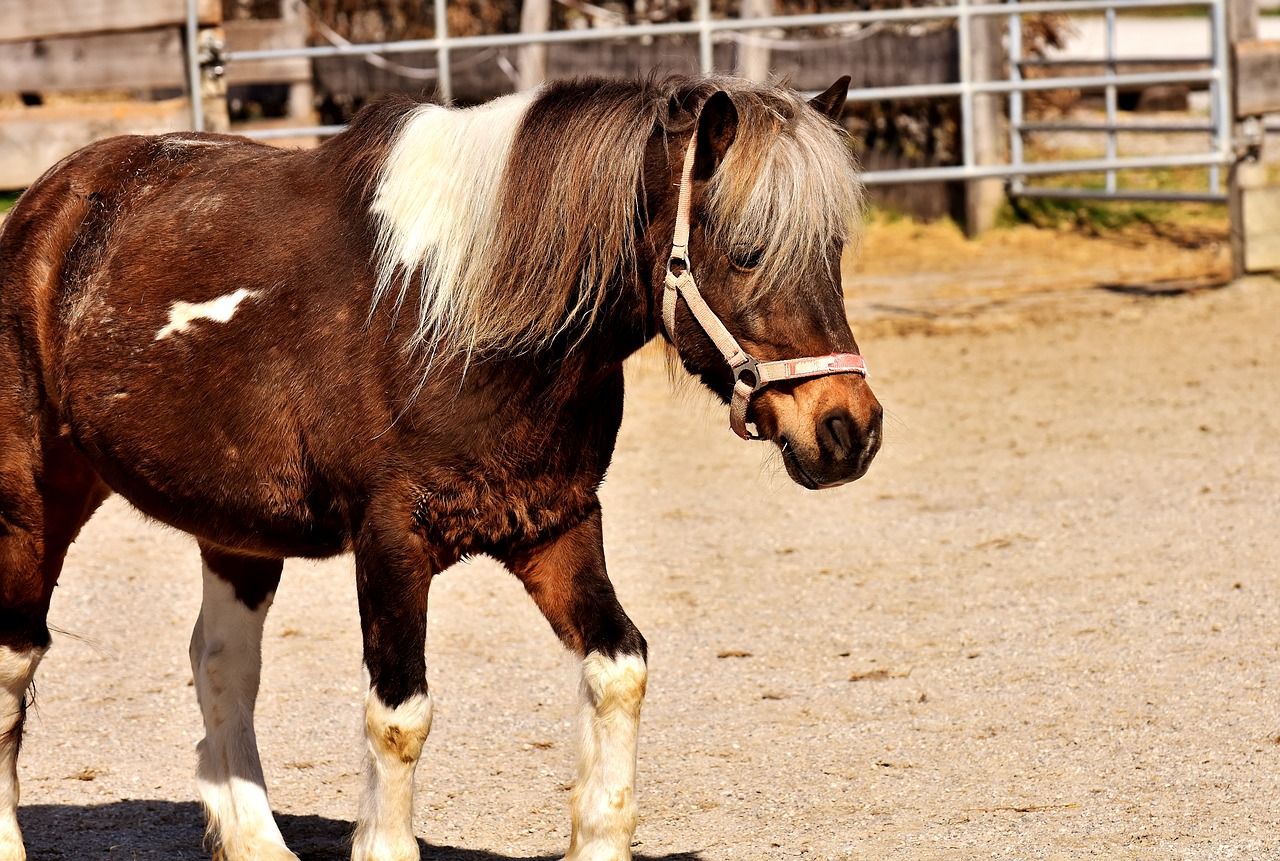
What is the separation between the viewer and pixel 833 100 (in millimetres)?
3219

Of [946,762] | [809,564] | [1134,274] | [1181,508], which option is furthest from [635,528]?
[1134,274]

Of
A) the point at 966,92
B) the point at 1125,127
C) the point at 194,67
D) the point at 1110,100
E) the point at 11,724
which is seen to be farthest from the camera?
the point at 1110,100

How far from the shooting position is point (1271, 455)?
712 cm

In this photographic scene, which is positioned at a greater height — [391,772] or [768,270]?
[768,270]

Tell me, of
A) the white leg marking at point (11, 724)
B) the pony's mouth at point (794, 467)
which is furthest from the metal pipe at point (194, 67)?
the pony's mouth at point (794, 467)

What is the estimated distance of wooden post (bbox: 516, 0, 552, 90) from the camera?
11484 millimetres

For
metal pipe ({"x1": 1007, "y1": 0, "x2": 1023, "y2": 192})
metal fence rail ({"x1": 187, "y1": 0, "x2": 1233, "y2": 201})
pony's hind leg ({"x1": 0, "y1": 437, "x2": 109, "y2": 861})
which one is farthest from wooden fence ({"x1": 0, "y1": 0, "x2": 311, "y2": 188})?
pony's hind leg ({"x1": 0, "y1": 437, "x2": 109, "y2": 861})

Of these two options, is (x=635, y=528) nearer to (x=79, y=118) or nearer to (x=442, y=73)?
(x=442, y=73)

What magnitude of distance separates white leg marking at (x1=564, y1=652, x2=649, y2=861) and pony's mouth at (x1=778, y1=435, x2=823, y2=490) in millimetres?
558

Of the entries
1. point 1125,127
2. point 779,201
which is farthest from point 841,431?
point 1125,127

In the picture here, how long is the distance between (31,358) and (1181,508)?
182 inches

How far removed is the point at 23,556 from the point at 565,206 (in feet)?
5.53

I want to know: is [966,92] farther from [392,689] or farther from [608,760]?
[392,689]

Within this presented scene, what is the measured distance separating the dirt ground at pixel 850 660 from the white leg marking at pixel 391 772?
578mm
